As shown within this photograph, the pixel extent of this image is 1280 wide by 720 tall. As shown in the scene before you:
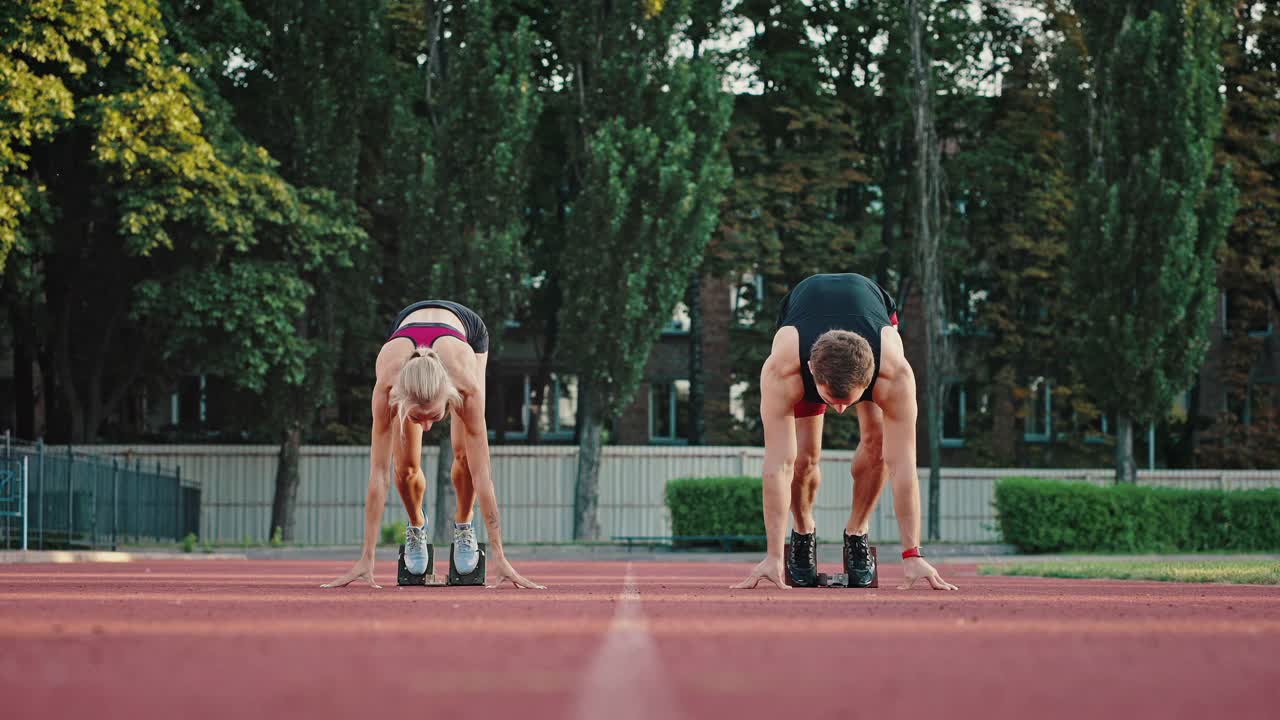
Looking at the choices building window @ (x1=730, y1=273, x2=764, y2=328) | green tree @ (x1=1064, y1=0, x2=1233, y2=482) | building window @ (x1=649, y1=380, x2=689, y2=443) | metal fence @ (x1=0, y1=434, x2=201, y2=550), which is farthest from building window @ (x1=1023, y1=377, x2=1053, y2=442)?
metal fence @ (x1=0, y1=434, x2=201, y2=550)

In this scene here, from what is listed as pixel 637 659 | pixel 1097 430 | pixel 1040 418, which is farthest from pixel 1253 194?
pixel 637 659

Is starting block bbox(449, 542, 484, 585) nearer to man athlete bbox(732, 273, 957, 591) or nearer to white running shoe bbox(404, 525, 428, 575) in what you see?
white running shoe bbox(404, 525, 428, 575)

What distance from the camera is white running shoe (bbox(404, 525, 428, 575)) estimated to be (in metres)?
8.80

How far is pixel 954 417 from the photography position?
138ft

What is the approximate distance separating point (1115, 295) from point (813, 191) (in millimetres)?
7375

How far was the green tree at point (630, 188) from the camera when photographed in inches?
1133

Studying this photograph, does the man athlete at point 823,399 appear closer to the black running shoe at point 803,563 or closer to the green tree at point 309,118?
the black running shoe at point 803,563

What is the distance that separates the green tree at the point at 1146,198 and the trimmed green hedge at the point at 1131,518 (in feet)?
14.4

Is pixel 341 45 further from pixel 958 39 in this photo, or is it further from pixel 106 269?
pixel 958 39

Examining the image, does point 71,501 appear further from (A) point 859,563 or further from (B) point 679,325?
(B) point 679,325

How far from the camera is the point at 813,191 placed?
35625 mm

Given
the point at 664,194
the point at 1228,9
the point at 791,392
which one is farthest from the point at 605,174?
the point at 791,392

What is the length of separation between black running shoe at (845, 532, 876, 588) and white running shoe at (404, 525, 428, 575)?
235 centimetres

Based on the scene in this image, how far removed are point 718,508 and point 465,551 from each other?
1884 centimetres
